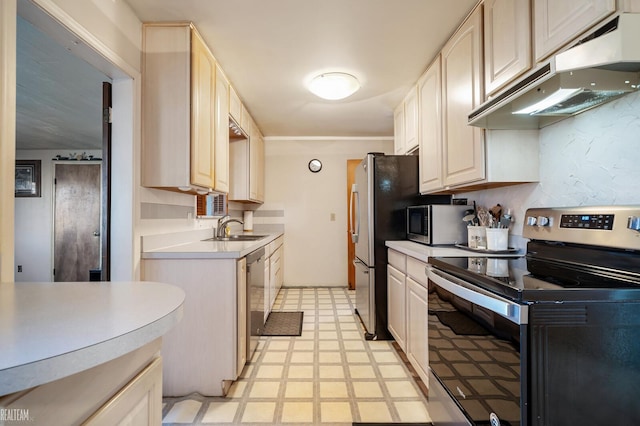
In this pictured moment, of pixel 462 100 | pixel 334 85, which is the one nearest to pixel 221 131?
pixel 334 85

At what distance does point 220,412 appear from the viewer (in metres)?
1.73

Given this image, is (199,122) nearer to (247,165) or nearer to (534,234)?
(247,165)

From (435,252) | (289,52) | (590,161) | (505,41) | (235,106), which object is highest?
(289,52)

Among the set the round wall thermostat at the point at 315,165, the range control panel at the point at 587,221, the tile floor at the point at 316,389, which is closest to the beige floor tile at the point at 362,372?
the tile floor at the point at 316,389

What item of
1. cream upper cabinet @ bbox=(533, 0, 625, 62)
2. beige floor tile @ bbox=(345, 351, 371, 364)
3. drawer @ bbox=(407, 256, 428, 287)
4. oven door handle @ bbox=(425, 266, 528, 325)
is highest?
cream upper cabinet @ bbox=(533, 0, 625, 62)

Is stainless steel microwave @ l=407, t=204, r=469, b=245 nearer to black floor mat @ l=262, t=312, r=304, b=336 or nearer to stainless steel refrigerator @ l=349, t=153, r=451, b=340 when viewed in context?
stainless steel refrigerator @ l=349, t=153, r=451, b=340

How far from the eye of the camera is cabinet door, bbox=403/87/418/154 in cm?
→ 281

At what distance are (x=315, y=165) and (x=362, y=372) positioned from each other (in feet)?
10.3

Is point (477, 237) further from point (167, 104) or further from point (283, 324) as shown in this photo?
point (167, 104)

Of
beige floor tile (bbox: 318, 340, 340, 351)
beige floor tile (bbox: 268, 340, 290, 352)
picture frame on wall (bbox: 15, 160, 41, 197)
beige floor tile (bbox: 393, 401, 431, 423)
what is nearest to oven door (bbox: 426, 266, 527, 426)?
beige floor tile (bbox: 393, 401, 431, 423)

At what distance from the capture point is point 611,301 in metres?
0.85

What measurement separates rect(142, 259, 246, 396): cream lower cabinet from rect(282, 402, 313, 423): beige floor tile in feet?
1.26

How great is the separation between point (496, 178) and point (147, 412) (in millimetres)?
1818

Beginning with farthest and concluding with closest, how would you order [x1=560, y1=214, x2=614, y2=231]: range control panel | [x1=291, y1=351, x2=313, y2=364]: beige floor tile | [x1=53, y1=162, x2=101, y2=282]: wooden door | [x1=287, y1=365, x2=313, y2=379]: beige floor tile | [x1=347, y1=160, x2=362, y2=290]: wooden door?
[x1=53, y1=162, x2=101, y2=282]: wooden door < [x1=347, y1=160, x2=362, y2=290]: wooden door < [x1=291, y1=351, x2=313, y2=364]: beige floor tile < [x1=287, y1=365, x2=313, y2=379]: beige floor tile < [x1=560, y1=214, x2=614, y2=231]: range control panel
